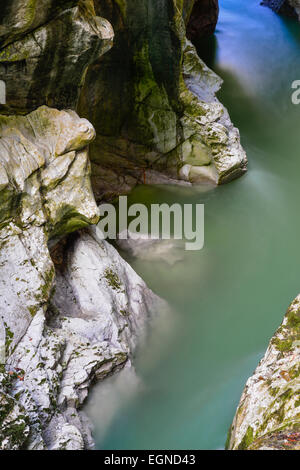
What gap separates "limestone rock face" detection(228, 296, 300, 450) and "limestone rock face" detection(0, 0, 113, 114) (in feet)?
12.7

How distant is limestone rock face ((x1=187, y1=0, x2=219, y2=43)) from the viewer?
1582 cm

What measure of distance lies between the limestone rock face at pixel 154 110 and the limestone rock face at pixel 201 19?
20.9 feet

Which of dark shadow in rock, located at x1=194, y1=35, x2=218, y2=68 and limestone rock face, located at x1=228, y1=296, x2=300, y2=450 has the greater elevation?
dark shadow in rock, located at x1=194, y1=35, x2=218, y2=68

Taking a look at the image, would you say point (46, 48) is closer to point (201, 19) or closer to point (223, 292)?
point (223, 292)

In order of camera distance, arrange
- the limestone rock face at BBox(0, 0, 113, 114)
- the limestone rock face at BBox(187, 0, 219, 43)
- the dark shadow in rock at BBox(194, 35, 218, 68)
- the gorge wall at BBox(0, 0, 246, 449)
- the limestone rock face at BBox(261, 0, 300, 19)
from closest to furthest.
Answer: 1. the gorge wall at BBox(0, 0, 246, 449)
2. the limestone rock face at BBox(0, 0, 113, 114)
3. the dark shadow in rock at BBox(194, 35, 218, 68)
4. the limestone rock face at BBox(187, 0, 219, 43)
5. the limestone rock face at BBox(261, 0, 300, 19)

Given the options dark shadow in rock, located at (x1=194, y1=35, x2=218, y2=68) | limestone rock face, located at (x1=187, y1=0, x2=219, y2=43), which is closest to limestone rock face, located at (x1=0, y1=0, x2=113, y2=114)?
dark shadow in rock, located at (x1=194, y1=35, x2=218, y2=68)

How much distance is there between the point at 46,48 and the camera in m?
5.13

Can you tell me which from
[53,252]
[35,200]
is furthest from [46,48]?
[53,252]

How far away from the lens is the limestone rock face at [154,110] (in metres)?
8.23

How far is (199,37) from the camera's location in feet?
53.9

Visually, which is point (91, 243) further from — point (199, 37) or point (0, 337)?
point (199, 37)

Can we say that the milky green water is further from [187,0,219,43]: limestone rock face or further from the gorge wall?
[187,0,219,43]: limestone rock face

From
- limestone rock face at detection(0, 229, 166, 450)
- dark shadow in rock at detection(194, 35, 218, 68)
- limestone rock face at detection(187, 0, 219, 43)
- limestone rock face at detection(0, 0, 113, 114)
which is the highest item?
limestone rock face at detection(187, 0, 219, 43)

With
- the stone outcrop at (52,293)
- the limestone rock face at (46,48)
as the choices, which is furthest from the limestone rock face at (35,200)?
the limestone rock face at (46,48)
